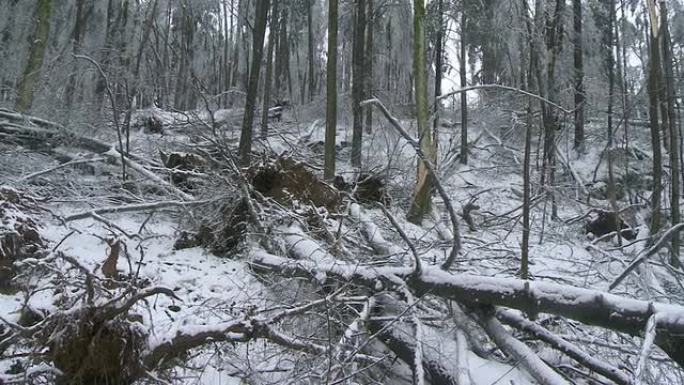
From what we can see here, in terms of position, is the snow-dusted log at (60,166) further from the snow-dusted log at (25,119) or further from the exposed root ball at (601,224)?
the exposed root ball at (601,224)

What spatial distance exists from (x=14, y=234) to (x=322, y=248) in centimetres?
262

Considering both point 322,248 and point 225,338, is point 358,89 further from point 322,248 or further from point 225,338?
point 225,338

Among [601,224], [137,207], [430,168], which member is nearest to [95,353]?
[430,168]

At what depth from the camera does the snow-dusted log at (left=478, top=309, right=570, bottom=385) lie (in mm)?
2453

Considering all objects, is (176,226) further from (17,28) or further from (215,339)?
(17,28)

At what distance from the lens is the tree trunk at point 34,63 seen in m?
8.64

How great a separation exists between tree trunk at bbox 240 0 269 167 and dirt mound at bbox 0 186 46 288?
116 inches

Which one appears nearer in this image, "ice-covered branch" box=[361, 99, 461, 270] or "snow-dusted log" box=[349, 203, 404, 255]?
"ice-covered branch" box=[361, 99, 461, 270]

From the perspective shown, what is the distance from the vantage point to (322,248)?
4.70 m

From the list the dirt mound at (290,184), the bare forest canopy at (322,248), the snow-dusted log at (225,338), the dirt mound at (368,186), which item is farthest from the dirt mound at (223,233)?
the snow-dusted log at (225,338)

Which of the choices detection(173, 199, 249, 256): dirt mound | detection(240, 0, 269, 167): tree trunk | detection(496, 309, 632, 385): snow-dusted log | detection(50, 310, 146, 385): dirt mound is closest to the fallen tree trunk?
detection(173, 199, 249, 256): dirt mound

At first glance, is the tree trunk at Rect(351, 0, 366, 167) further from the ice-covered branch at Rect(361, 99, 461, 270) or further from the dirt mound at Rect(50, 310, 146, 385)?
the dirt mound at Rect(50, 310, 146, 385)

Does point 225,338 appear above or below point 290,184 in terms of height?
below

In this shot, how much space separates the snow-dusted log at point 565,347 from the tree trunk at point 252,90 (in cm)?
490
